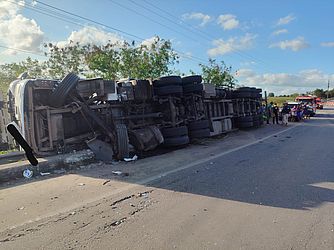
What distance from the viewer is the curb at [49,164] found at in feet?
21.5

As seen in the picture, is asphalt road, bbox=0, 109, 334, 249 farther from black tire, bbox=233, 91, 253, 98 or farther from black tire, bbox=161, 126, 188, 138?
black tire, bbox=233, 91, 253, 98

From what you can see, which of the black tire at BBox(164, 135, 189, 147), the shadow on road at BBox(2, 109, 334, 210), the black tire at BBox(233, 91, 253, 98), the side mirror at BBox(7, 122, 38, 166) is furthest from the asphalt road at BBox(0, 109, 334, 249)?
the black tire at BBox(233, 91, 253, 98)

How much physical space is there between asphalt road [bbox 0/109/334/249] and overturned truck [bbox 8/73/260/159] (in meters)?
1.95

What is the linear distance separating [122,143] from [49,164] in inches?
78.5

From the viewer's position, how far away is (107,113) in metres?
9.54

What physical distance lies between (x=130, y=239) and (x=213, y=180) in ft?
9.50

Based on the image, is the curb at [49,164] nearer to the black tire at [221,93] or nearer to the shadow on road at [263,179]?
the shadow on road at [263,179]

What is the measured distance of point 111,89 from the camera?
9492 mm

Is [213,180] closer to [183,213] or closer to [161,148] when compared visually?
[183,213]

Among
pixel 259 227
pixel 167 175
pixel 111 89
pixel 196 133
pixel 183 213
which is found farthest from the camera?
pixel 196 133

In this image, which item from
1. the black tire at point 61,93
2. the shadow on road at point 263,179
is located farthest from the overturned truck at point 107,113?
the shadow on road at point 263,179

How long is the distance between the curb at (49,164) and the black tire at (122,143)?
697 millimetres

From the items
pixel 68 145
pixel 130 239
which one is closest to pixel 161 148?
pixel 68 145

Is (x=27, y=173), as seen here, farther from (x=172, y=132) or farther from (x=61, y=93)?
(x=172, y=132)
